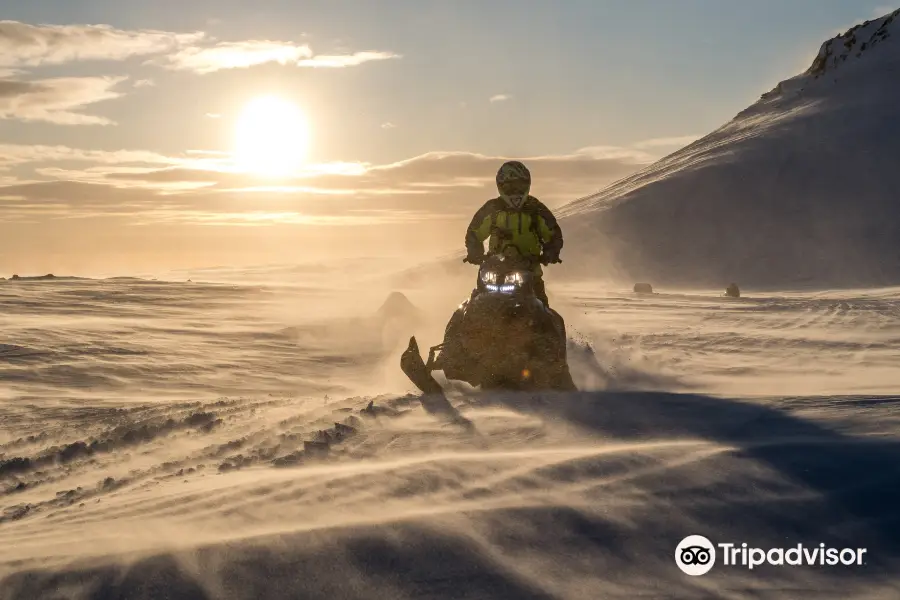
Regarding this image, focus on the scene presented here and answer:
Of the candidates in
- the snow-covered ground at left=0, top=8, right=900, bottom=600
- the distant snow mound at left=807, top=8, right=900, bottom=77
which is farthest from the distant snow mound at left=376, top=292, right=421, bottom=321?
the distant snow mound at left=807, top=8, right=900, bottom=77

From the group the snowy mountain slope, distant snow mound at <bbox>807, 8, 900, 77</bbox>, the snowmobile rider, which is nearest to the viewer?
the snowmobile rider

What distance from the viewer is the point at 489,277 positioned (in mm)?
9289

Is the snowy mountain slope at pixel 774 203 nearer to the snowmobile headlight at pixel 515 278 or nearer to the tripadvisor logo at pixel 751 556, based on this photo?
the snowmobile headlight at pixel 515 278

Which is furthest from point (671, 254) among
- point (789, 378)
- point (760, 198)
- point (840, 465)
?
point (840, 465)

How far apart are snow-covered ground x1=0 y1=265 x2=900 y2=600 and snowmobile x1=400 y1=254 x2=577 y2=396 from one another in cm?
85

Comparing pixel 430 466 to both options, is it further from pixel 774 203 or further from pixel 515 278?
pixel 774 203

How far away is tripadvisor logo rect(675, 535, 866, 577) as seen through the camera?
11.9ft

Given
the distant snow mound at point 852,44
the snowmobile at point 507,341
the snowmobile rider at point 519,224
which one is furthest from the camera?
the distant snow mound at point 852,44

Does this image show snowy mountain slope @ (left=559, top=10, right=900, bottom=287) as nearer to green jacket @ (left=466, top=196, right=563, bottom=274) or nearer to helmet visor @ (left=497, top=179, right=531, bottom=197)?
green jacket @ (left=466, top=196, right=563, bottom=274)

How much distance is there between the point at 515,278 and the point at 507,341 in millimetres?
674

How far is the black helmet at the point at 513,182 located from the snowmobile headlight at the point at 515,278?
2.92 feet

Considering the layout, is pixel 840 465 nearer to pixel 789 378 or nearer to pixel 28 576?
pixel 28 576

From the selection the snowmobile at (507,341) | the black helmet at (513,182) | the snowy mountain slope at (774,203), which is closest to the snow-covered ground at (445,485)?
the snowmobile at (507,341)

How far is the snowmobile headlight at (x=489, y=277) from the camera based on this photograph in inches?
364
